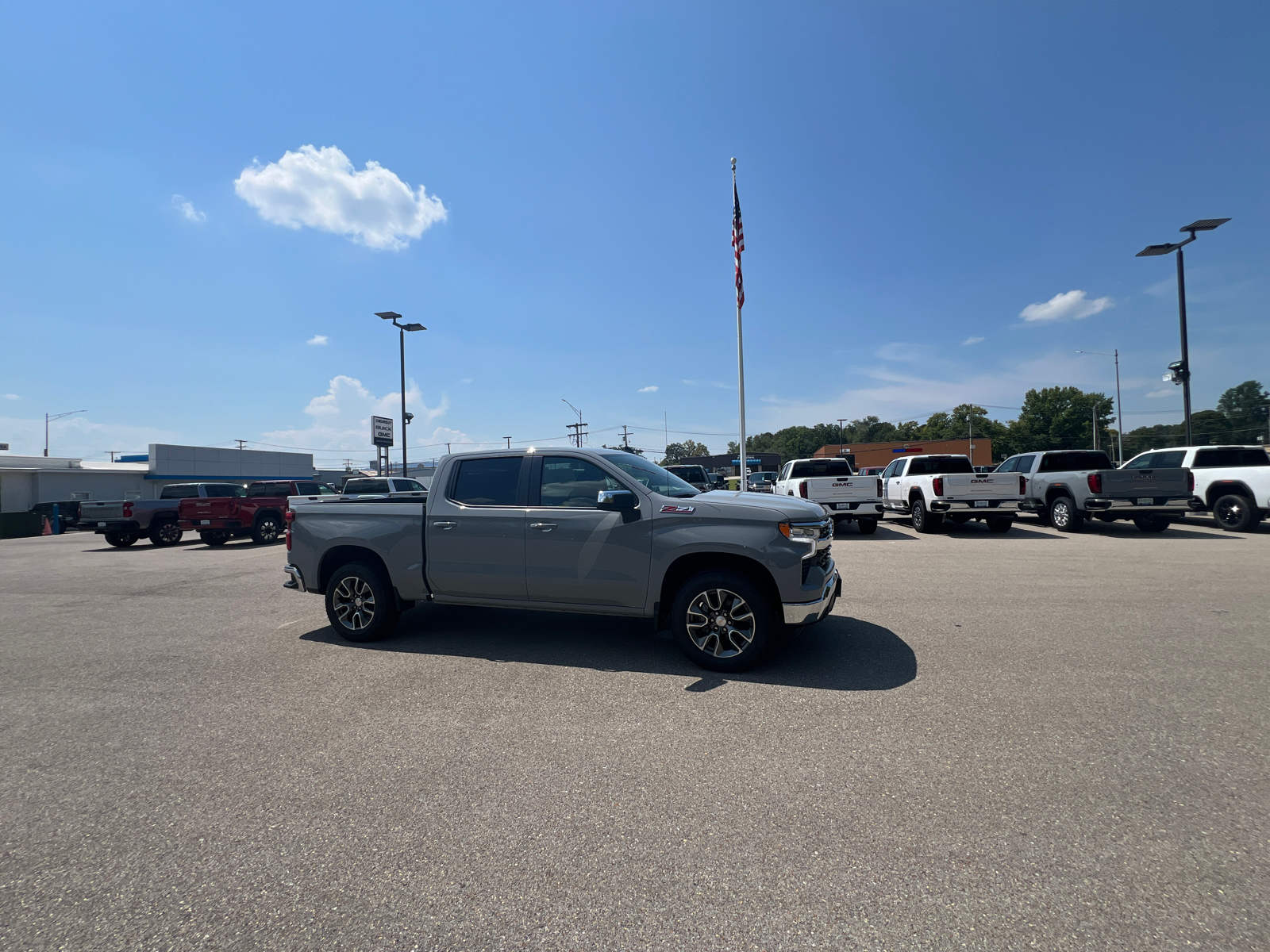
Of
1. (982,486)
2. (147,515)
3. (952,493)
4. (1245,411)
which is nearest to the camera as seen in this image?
(982,486)

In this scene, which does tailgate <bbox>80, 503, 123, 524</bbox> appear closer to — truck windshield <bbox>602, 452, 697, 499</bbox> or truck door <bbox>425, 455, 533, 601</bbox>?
truck door <bbox>425, 455, 533, 601</bbox>

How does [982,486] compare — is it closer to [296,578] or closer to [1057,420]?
[296,578]

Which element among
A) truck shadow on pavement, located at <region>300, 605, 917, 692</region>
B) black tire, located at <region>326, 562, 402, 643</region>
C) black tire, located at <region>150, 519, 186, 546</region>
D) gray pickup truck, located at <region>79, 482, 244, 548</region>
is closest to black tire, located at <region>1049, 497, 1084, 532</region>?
truck shadow on pavement, located at <region>300, 605, 917, 692</region>

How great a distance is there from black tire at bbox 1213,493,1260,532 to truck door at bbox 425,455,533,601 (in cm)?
1665

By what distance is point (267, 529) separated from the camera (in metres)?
17.8

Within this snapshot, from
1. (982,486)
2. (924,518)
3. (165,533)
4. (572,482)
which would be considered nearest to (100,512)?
(165,533)

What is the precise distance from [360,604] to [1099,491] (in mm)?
15239

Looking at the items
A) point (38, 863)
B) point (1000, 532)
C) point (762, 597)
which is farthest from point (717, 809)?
point (1000, 532)

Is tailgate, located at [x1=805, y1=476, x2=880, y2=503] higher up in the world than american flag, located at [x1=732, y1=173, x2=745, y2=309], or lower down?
lower down

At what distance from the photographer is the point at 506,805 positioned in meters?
3.03

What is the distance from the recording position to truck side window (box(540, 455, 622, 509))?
555cm

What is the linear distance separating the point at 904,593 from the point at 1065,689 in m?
3.48

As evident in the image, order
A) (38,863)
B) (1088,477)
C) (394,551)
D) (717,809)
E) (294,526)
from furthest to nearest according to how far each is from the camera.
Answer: (1088,477) → (294,526) → (394,551) → (717,809) → (38,863)

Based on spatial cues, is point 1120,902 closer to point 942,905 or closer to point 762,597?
point 942,905
